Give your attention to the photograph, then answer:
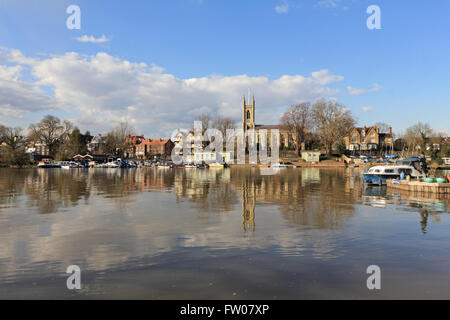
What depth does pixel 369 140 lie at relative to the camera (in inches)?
4466

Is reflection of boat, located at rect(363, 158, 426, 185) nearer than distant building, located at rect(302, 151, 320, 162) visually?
Yes

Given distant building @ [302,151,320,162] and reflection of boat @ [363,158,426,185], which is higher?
distant building @ [302,151,320,162]

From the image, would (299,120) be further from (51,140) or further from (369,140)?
(51,140)

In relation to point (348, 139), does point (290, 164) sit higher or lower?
lower

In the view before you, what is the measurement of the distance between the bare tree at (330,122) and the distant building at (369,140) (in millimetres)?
22202

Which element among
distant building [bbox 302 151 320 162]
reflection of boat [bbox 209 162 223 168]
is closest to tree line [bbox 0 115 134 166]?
reflection of boat [bbox 209 162 223 168]

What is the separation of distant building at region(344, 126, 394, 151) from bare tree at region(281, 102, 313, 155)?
25373 millimetres

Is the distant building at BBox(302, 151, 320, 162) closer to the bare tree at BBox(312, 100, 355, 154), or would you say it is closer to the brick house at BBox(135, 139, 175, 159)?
the bare tree at BBox(312, 100, 355, 154)

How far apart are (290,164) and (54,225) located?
7700 centimetres

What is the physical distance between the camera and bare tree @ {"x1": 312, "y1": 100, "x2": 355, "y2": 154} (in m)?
90.2

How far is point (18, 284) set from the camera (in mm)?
6707

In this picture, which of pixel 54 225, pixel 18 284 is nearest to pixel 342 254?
pixel 18 284

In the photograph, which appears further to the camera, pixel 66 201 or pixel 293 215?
pixel 66 201
